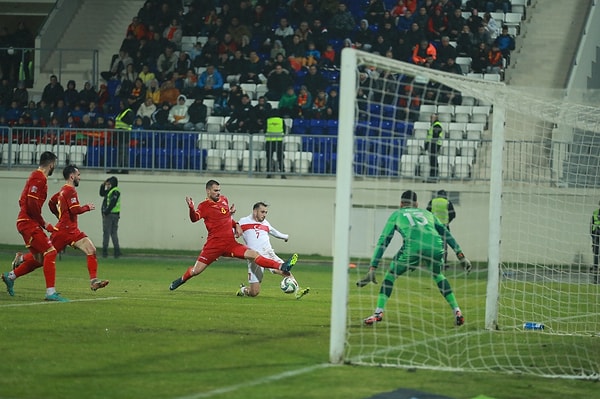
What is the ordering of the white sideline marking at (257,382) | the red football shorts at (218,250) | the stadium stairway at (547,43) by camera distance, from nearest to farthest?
the white sideline marking at (257,382) < the red football shorts at (218,250) < the stadium stairway at (547,43)

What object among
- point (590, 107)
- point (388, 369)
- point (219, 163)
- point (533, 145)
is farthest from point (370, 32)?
point (388, 369)

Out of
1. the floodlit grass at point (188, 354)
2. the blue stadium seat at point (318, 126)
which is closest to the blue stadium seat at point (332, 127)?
the blue stadium seat at point (318, 126)

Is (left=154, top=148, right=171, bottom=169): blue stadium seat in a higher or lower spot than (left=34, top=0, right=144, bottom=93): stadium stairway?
lower

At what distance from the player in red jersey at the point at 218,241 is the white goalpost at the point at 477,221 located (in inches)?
60.6

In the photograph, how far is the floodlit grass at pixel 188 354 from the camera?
9320 mm

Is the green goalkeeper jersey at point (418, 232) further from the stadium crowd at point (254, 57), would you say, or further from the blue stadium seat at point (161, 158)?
the blue stadium seat at point (161, 158)

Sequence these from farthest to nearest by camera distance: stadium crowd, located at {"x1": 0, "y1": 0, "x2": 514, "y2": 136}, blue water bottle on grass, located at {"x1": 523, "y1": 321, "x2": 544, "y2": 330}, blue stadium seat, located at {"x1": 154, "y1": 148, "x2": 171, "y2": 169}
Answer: stadium crowd, located at {"x1": 0, "y1": 0, "x2": 514, "y2": 136}, blue stadium seat, located at {"x1": 154, "y1": 148, "x2": 171, "y2": 169}, blue water bottle on grass, located at {"x1": 523, "y1": 321, "x2": 544, "y2": 330}

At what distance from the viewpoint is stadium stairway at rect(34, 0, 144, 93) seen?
35000mm

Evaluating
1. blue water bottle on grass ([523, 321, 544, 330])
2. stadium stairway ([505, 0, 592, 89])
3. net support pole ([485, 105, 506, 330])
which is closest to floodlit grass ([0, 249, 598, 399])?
net support pole ([485, 105, 506, 330])

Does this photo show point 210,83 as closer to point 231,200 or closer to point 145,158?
point 145,158

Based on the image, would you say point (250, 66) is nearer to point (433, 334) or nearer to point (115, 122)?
point (115, 122)

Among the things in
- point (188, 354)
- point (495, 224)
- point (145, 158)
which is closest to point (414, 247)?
point (495, 224)

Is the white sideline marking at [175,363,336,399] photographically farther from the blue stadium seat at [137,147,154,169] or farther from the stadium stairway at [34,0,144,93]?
the stadium stairway at [34,0,144,93]

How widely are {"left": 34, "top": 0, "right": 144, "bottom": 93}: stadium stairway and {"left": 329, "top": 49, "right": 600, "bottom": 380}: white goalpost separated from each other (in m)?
12.9
